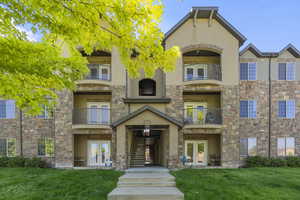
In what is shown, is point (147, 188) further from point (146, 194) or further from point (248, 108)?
point (248, 108)

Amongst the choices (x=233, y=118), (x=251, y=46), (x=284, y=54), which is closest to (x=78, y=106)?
(x=233, y=118)

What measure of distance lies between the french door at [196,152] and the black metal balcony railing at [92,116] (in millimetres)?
6986

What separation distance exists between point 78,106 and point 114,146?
4.97 metres

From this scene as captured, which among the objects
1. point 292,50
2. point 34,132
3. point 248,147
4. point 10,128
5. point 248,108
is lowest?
point 248,147

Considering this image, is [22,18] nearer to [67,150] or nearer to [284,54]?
[67,150]

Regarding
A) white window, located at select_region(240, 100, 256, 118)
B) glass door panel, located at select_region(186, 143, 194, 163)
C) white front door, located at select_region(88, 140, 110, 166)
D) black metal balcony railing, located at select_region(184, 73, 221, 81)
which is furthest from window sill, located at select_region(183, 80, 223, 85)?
white front door, located at select_region(88, 140, 110, 166)

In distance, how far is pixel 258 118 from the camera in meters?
15.4

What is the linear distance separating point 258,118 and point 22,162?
1929 centimetres

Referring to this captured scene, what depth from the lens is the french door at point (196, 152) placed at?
15.1 m

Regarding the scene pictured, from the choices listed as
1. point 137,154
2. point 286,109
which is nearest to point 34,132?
point 137,154

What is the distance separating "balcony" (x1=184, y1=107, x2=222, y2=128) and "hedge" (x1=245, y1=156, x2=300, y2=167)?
3.95m

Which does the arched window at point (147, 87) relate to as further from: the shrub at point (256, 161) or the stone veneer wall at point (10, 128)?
the stone veneer wall at point (10, 128)

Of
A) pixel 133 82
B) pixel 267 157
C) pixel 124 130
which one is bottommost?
pixel 267 157

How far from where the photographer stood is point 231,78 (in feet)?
47.1
